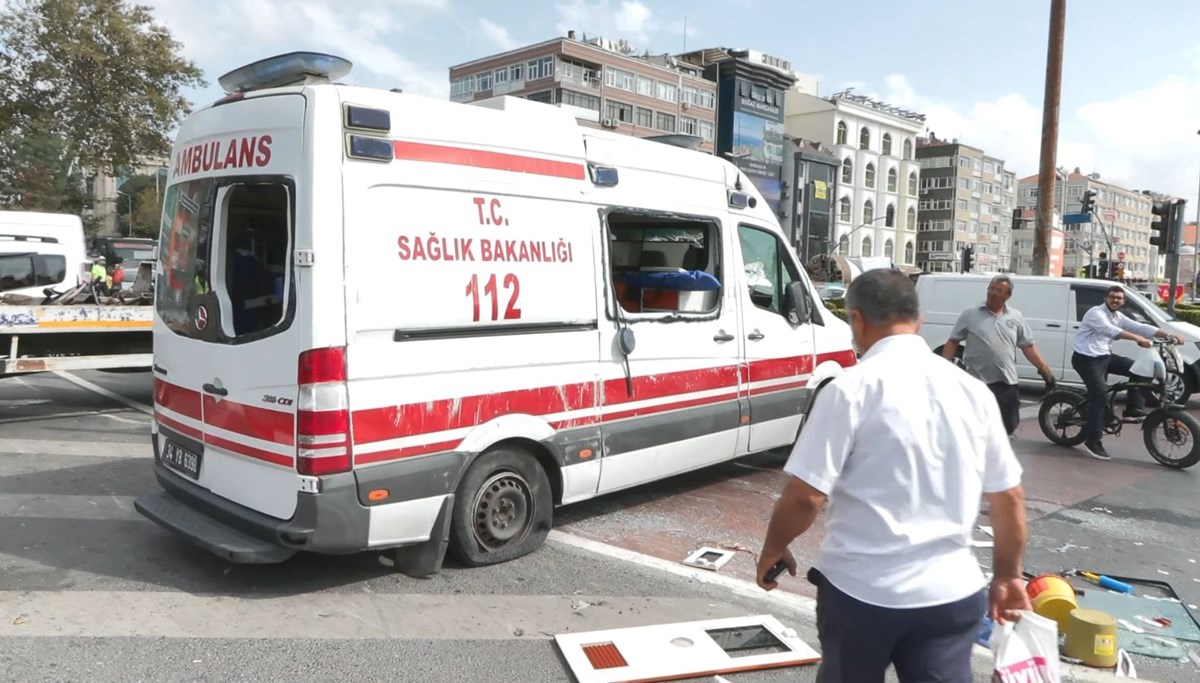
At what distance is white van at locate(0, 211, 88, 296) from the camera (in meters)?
13.2

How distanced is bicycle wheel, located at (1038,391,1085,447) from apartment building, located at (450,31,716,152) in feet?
185

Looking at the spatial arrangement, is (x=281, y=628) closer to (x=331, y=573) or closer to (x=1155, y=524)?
(x=331, y=573)

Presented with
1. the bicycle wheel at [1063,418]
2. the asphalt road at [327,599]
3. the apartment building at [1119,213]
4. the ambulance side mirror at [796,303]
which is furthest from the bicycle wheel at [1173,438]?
the apartment building at [1119,213]

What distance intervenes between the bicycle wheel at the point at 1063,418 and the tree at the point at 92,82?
2789 centimetres

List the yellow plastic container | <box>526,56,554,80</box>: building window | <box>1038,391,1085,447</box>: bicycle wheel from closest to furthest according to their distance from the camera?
the yellow plastic container, <box>1038,391,1085,447</box>: bicycle wheel, <box>526,56,554,80</box>: building window

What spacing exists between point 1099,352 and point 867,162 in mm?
79575

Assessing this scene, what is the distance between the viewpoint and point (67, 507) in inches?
234

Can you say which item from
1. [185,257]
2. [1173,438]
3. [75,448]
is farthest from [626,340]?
[1173,438]

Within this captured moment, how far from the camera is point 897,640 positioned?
2.25 metres

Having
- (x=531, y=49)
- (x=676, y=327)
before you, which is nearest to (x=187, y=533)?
(x=676, y=327)

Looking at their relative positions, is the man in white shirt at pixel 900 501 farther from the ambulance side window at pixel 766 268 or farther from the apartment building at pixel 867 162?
the apartment building at pixel 867 162

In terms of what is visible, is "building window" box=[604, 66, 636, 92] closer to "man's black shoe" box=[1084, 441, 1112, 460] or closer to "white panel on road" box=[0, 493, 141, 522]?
"man's black shoe" box=[1084, 441, 1112, 460]

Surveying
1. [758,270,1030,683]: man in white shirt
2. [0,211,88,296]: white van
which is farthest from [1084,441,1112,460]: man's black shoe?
[0,211,88,296]: white van

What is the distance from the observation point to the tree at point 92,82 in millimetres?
→ 26578
